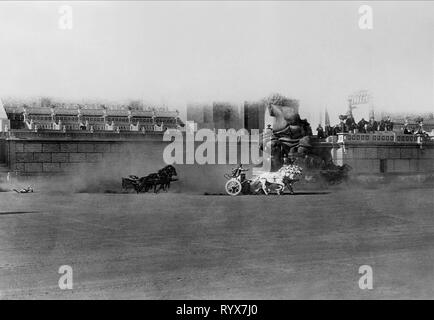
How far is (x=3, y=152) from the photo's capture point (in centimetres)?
1326

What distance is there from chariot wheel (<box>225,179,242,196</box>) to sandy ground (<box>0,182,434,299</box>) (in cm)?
80

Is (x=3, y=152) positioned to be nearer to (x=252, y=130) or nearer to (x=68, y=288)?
(x=252, y=130)

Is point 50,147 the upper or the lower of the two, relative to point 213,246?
upper

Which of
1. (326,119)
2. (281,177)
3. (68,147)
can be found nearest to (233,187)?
(281,177)

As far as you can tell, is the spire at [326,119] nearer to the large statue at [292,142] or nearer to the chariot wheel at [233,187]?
the large statue at [292,142]

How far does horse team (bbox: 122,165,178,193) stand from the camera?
43.2 feet

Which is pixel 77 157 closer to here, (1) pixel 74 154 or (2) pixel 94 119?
(1) pixel 74 154

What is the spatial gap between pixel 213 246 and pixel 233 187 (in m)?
5.03

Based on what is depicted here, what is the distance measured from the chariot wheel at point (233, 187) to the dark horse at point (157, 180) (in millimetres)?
1342

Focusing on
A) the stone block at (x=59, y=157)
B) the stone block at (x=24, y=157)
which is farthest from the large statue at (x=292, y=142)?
the stone block at (x=24, y=157)

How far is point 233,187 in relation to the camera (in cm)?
1380

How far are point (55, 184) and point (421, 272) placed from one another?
339 inches

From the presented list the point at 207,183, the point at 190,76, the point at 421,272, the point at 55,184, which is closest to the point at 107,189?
the point at 55,184

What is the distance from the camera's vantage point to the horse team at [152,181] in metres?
13.2
